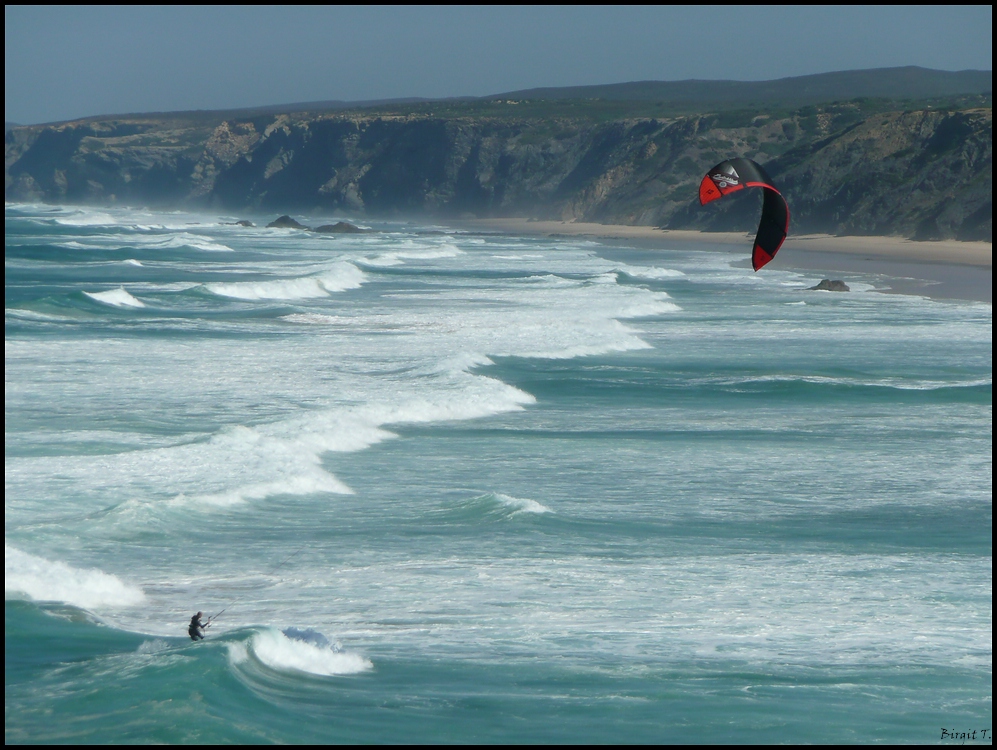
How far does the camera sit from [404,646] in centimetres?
763

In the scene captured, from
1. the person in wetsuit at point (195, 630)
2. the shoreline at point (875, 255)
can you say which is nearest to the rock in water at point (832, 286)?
the shoreline at point (875, 255)

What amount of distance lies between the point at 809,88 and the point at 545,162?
242 feet

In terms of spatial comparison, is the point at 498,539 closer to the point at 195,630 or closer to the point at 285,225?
the point at 195,630

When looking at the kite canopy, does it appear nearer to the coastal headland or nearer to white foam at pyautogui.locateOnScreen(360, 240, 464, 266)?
the coastal headland

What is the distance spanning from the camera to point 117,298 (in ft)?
94.3

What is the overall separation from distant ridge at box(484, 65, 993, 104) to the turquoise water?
5537 inches

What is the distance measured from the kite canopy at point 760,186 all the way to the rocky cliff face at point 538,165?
40.8 metres

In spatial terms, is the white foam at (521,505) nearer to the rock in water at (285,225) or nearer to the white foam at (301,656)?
the white foam at (301,656)

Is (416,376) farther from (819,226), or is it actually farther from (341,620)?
(819,226)

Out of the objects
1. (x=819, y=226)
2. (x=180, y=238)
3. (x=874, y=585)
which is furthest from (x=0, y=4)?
(x=819, y=226)

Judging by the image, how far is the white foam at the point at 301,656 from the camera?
7.28 meters

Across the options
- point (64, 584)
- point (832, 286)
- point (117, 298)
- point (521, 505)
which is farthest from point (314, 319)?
point (64, 584)

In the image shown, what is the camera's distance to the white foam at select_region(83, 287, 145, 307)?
28119 mm

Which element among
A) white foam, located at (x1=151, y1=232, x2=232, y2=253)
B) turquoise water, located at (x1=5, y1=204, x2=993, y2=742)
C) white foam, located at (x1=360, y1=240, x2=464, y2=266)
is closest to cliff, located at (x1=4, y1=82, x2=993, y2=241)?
white foam, located at (x1=360, y1=240, x2=464, y2=266)
